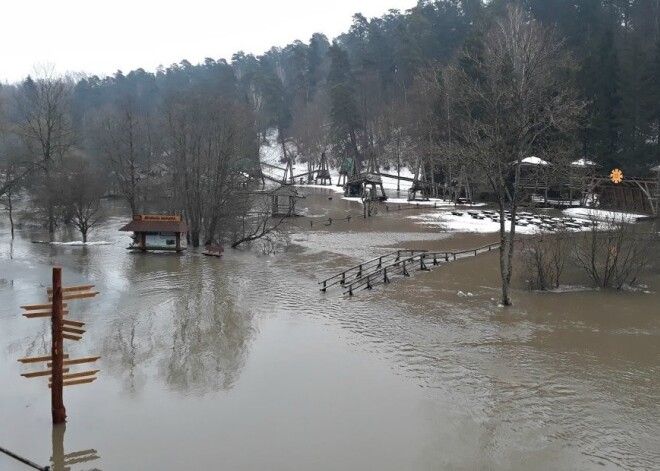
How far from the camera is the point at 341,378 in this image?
1409 cm

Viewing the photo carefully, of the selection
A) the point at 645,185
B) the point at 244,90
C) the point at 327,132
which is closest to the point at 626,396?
the point at 645,185

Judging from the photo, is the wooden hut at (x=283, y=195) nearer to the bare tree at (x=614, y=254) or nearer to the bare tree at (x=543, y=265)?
the bare tree at (x=543, y=265)

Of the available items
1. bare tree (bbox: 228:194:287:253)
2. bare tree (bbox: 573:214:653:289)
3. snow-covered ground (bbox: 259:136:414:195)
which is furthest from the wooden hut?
bare tree (bbox: 573:214:653:289)

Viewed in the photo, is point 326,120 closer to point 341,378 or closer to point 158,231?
point 158,231

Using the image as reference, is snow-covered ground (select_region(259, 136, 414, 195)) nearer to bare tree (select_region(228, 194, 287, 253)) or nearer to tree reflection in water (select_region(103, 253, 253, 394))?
bare tree (select_region(228, 194, 287, 253))

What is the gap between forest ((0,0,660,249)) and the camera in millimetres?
38562

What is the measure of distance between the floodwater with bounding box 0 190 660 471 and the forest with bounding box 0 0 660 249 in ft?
22.5

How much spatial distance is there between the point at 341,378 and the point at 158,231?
2244cm

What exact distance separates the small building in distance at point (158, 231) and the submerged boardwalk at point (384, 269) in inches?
486

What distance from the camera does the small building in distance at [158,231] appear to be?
108ft

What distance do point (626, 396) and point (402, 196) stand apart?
60942 mm

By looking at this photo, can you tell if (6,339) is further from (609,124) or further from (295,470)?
(609,124)

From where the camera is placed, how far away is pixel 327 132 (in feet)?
326

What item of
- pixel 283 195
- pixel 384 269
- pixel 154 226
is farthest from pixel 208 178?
pixel 384 269
